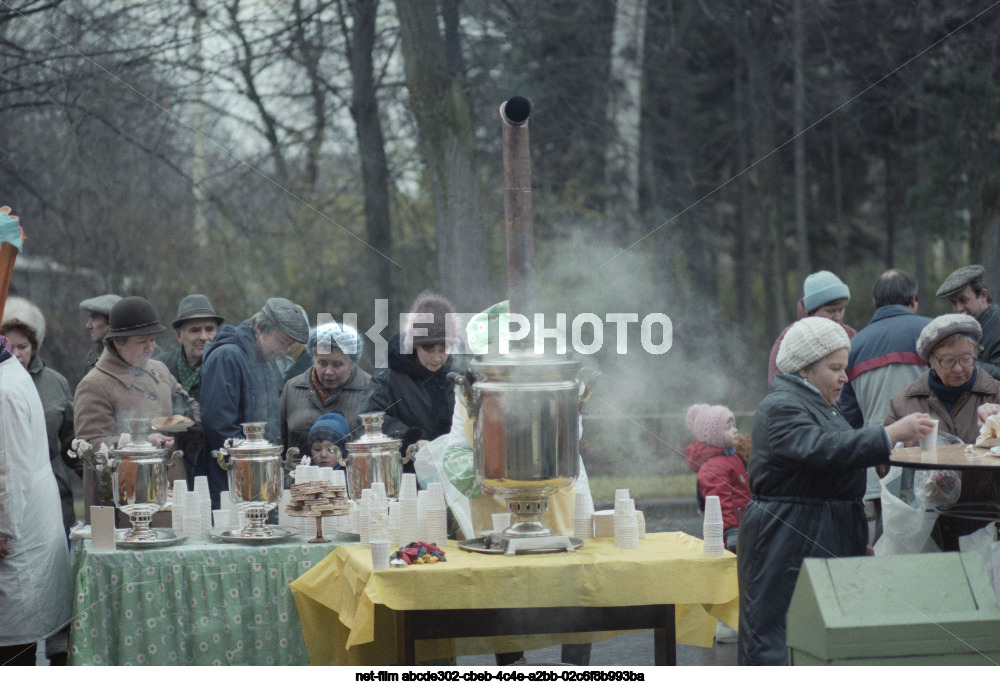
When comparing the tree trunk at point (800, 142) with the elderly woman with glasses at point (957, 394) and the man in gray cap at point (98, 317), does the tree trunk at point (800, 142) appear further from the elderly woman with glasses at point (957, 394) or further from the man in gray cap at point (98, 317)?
the man in gray cap at point (98, 317)

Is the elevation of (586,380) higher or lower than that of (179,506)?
higher

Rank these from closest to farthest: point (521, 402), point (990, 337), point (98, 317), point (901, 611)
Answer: point (901, 611) → point (521, 402) → point (990, 337) → point (98, 317)

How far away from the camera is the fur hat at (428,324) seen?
353 centimetres

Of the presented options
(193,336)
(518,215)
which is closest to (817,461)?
(518,215)

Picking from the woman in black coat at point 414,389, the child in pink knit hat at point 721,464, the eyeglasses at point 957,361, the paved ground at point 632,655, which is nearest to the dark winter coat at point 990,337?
the eyeglasses at point 957,361

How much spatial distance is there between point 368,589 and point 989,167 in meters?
8.17

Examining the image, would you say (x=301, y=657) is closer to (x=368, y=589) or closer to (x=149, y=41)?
(x=368, y=589)

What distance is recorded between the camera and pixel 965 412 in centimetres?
362

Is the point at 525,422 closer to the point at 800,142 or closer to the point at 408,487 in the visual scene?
the point at 408,487

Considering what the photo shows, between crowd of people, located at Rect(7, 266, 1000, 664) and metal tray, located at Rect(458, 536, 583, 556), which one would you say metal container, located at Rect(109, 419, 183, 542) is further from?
metal tray, located at Rect(458, 536, 583, 556)

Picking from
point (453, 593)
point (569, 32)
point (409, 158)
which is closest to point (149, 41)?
point (409, 158)

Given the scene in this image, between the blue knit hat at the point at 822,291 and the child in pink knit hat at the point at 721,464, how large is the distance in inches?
28.7

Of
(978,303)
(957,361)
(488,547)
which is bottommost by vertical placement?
(488,547)

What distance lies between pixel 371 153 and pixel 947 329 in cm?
575
